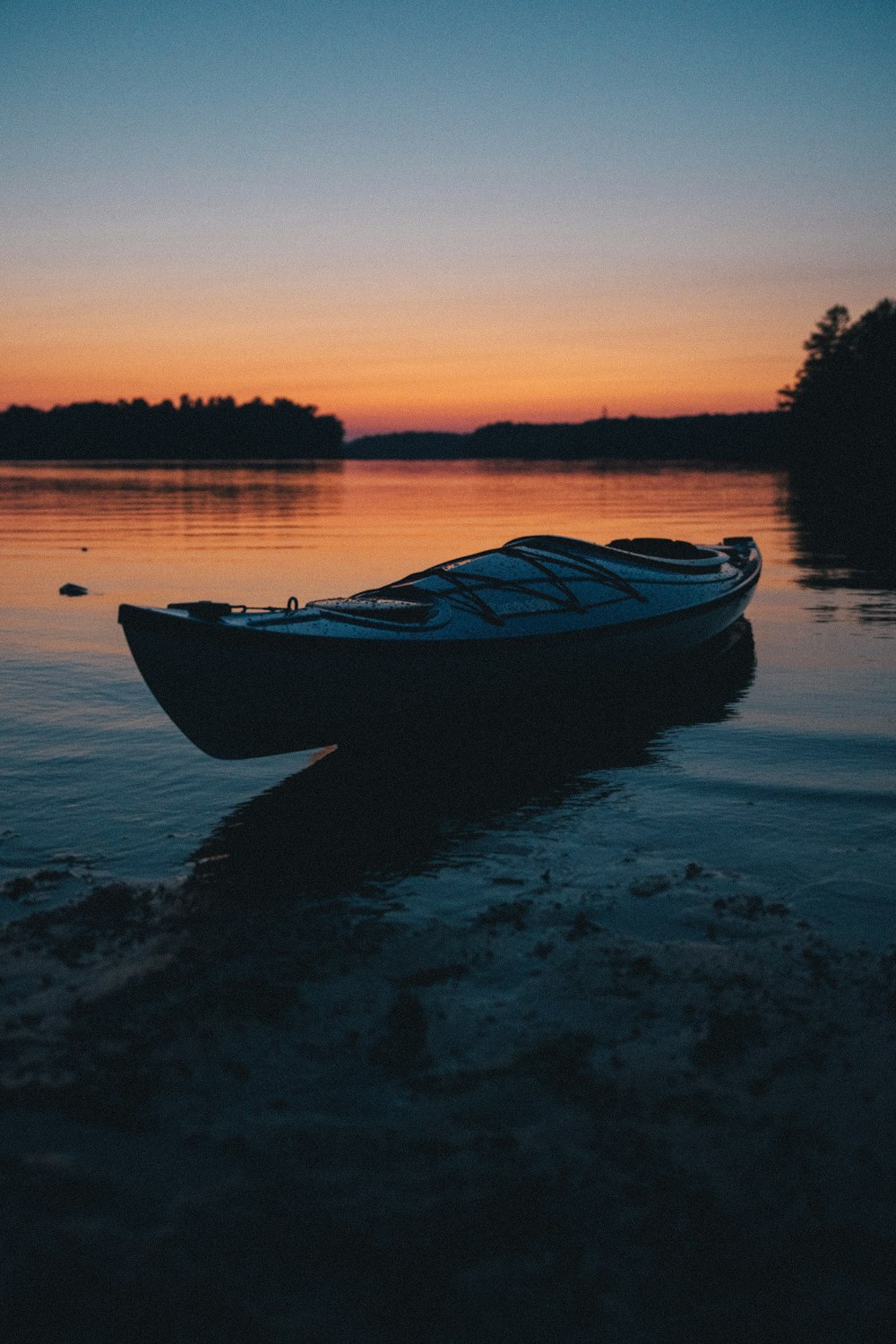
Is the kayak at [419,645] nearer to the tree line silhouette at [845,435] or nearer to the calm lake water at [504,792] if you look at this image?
the calm lake water at [504,792]

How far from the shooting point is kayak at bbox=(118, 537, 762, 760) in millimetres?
8445

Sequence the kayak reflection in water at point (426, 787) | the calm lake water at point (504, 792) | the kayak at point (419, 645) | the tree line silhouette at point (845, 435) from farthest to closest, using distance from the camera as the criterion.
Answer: the tree line silhouette at point (845, 435) → the kayak at point (419, 645) → the kayak reflection in water at point (426, 787) → the calm lake water at point (504, 792)

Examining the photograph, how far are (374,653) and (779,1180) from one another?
6.02m

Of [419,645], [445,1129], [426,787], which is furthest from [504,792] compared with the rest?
[445,1129]

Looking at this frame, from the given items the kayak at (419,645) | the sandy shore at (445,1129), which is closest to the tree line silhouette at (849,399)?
the kayak at (419,645)

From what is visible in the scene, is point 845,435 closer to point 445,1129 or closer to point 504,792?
point 504,792

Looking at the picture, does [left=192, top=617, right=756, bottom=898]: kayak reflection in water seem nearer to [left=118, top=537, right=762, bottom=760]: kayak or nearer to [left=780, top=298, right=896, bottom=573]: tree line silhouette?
[left=118, top=537, right=762, bottom=760]: kayak

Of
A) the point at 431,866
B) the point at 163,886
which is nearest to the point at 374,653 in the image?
the point at 431,866

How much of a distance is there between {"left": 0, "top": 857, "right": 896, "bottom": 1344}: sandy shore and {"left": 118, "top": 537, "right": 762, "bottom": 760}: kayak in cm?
268

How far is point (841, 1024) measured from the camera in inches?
196

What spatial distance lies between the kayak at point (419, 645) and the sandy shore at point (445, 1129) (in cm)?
268

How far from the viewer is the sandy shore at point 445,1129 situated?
335 cm

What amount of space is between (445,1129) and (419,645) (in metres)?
5.79

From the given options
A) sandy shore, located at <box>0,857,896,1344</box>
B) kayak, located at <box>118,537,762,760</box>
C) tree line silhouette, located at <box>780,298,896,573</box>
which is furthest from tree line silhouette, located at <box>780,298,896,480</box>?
sandy shore, located at <box>0,857,896,1344</box>
